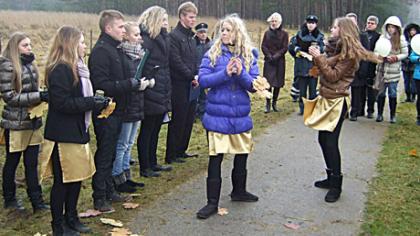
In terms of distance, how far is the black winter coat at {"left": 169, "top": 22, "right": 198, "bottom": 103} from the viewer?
6891 mm

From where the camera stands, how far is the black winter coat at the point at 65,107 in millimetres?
4426

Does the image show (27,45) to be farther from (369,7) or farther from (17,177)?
(369,7)

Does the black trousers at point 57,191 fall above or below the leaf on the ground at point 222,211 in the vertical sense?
above

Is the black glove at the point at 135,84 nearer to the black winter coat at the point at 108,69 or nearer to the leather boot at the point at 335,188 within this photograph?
the black winter coat at the point at 108,69

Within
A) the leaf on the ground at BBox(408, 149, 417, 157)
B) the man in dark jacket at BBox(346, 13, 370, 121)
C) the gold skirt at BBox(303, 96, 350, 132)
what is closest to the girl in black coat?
the gold skirt at BBox(303, 96, 350, 132)

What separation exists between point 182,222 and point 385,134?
5722 mm

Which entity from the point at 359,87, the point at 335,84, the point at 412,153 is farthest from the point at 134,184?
the point at 359,87

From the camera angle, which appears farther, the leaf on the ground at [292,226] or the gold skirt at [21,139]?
the gold skirt at [21,139]

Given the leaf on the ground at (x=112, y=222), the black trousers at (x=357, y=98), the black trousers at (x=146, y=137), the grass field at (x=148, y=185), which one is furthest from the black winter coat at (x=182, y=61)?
the black trousers at (x=357, y=98)

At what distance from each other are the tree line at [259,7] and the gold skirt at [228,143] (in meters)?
25.1

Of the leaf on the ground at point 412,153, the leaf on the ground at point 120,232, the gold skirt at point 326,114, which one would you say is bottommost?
the leaf on the ground at point 412,153

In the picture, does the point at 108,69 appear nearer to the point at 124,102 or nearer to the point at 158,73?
the point at 124,102

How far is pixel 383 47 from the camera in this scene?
378 inches

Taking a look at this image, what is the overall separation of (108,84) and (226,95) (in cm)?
118
